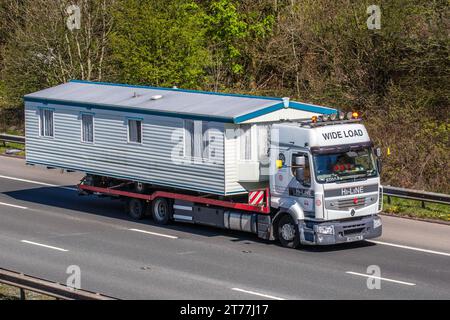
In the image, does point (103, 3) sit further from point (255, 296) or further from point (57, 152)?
point (255, 296)

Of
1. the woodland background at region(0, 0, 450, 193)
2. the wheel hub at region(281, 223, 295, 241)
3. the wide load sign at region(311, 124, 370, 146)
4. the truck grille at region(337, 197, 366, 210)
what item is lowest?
the wheel hub at region(281, 223, 295, 241)

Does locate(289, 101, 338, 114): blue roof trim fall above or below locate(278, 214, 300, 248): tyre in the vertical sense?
above

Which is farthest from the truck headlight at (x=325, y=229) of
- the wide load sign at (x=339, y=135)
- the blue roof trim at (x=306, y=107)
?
the blue roof trim at (x=306, y=107)

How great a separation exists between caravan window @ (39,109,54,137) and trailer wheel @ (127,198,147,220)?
141 inches

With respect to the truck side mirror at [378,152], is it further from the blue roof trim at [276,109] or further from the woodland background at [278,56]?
the woodland background at [278,56]

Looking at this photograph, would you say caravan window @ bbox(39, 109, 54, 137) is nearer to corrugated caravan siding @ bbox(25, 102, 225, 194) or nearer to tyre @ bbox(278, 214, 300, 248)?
corrugated caravan siding @ bbox(25, 102, 225, 194)

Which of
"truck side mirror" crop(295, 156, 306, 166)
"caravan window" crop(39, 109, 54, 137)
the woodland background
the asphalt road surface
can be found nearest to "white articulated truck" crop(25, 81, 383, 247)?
"truck side mirror" crop(295, 156, 306, 166)

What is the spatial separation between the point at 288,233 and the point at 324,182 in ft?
5.23

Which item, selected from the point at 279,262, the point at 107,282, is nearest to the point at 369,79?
the point at 279,262

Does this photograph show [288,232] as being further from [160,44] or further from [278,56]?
[278,56]

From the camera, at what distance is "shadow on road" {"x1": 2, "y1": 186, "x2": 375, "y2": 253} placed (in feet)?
76.1

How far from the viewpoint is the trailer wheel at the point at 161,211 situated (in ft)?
83.0

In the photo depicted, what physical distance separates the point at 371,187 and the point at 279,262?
3192mm

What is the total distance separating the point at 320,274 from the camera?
64.5ft
